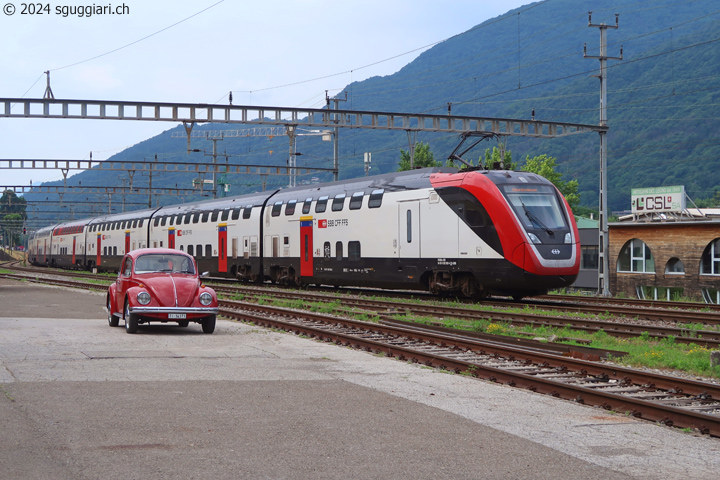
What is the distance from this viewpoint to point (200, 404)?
334 inches

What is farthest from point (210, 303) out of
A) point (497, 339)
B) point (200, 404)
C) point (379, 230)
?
point (379, 230)

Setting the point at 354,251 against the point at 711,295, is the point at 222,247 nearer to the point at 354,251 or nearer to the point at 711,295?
the point at 354,251

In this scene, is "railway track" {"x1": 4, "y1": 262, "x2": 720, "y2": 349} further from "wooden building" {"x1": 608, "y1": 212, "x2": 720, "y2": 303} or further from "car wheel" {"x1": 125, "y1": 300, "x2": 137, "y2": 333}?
"wooden building" {"x1": 608, "y1": 212, "x2": 720, "y2": 303}

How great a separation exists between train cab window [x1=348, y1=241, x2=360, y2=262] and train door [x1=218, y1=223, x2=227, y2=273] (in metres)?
11.5

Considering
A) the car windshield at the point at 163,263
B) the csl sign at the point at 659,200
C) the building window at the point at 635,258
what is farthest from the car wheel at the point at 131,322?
the csl sign at the point at 659,200

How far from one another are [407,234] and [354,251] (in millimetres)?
3349

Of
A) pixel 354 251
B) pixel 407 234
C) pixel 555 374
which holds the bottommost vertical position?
pixel 555 374

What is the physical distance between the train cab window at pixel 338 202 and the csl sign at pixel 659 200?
22.0 m

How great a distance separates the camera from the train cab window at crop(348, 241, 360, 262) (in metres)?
27.8

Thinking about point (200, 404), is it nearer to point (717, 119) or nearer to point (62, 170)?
point (62, 170)

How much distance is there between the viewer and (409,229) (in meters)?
25.1

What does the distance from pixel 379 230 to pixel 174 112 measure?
11.9 meters

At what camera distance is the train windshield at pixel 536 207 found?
70.6ft

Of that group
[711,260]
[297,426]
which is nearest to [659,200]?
[711,260]
